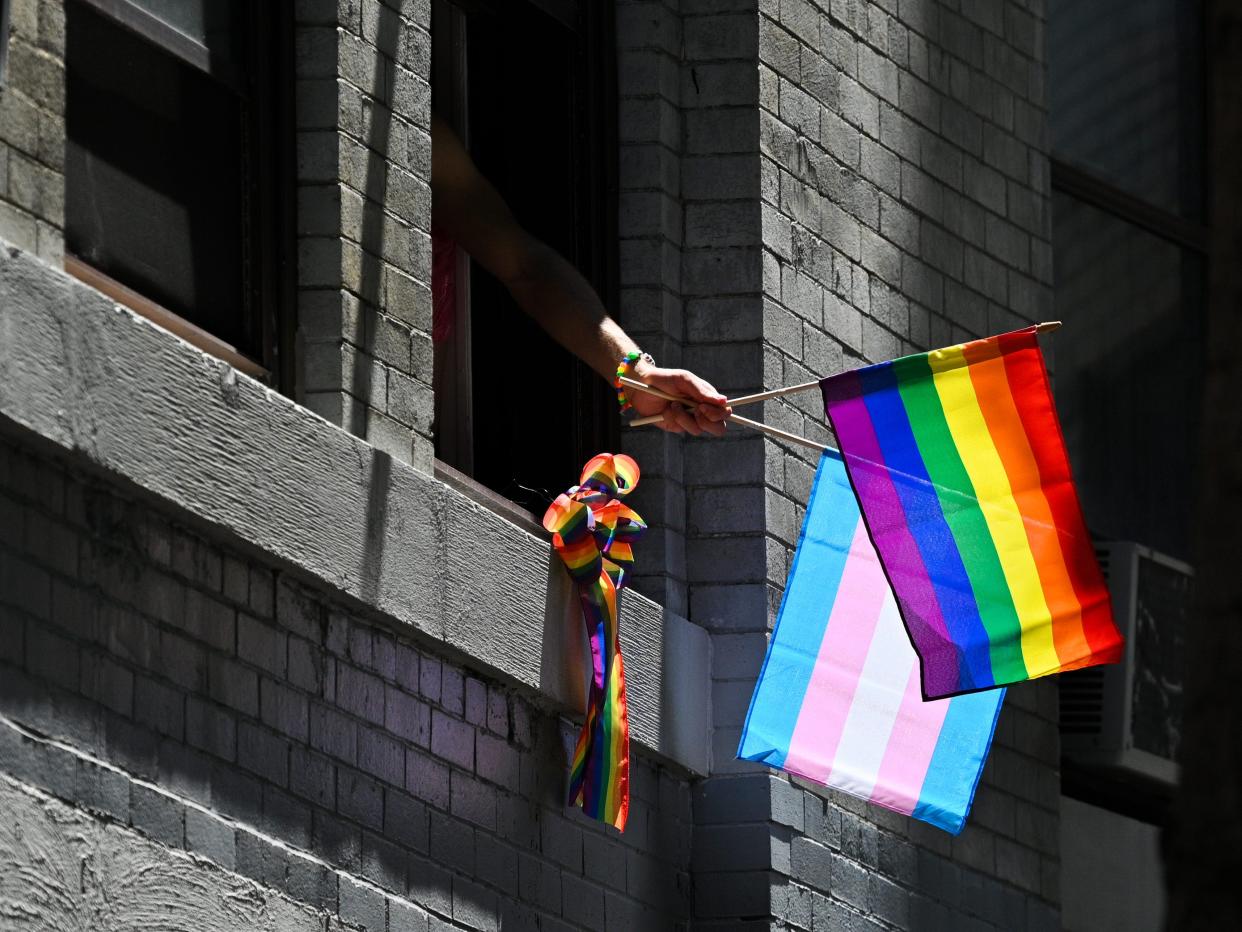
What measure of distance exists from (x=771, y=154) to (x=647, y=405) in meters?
1.69

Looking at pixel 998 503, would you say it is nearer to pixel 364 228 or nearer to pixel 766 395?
pixel 766 395

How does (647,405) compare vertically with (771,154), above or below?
below

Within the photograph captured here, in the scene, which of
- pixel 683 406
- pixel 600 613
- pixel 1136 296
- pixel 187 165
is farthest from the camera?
pixel 1136 296

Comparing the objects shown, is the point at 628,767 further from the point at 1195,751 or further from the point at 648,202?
the point at 1195,751

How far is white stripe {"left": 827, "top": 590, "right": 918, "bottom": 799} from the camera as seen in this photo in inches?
343

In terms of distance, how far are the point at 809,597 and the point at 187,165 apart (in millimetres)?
2305

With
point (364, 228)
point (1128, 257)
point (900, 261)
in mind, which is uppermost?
point (1128, 257)

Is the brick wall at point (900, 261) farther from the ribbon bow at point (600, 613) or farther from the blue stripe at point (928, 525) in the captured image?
the blue stripe at point (928, 525)

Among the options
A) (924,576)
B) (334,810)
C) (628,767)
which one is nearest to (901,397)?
(924,576)

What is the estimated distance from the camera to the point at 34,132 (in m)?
6.70

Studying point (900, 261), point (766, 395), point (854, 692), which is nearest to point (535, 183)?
point (900, 261)

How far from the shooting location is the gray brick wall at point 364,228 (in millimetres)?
7902

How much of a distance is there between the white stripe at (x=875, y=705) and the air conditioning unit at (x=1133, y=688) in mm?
2927

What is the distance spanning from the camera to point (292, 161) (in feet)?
26.3
